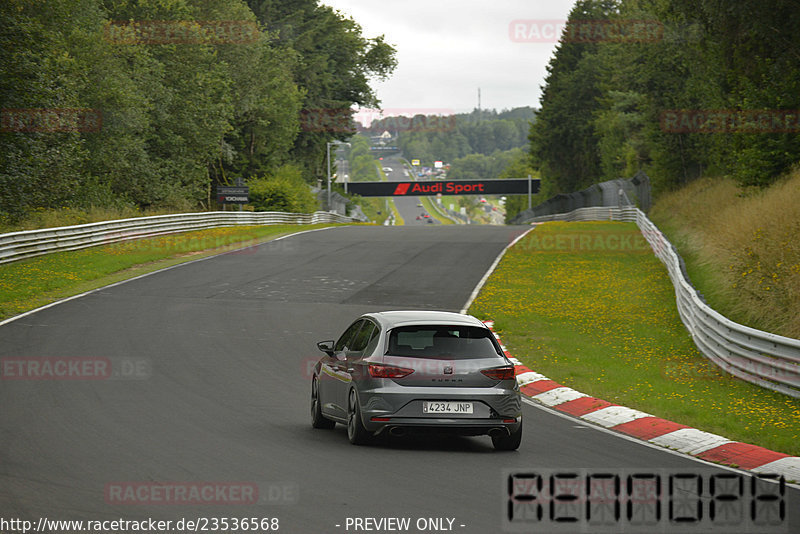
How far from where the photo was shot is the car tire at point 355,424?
Result: 33.3 ft

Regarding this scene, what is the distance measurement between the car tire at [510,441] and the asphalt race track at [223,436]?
0.15m

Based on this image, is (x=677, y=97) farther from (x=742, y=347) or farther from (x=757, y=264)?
(x=742, y=347)

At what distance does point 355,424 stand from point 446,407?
1.01 meters

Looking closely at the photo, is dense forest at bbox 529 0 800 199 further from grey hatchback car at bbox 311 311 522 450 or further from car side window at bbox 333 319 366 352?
grey hatchback car at bbox 311 311 522 450

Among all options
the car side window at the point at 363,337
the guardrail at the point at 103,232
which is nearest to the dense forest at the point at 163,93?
the guardrail at the point at 103,232

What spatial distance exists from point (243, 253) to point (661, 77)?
36999 millimetres

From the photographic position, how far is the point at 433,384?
392 inches

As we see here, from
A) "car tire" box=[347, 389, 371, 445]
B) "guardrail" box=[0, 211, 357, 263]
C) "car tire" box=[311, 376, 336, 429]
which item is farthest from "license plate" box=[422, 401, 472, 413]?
"guardrail" box=[0, 211, 357, 263]

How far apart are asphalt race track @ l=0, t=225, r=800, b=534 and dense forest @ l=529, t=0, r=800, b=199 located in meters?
16.0

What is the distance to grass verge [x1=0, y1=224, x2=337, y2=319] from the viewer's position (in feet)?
82.4

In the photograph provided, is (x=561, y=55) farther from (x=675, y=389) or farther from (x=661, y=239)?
(x=675, y=389)

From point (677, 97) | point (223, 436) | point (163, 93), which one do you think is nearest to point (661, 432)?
point (223, 436)

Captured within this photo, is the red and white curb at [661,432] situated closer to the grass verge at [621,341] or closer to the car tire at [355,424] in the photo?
the grass verge at [621,341]

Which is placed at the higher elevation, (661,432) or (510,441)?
(510,441)
